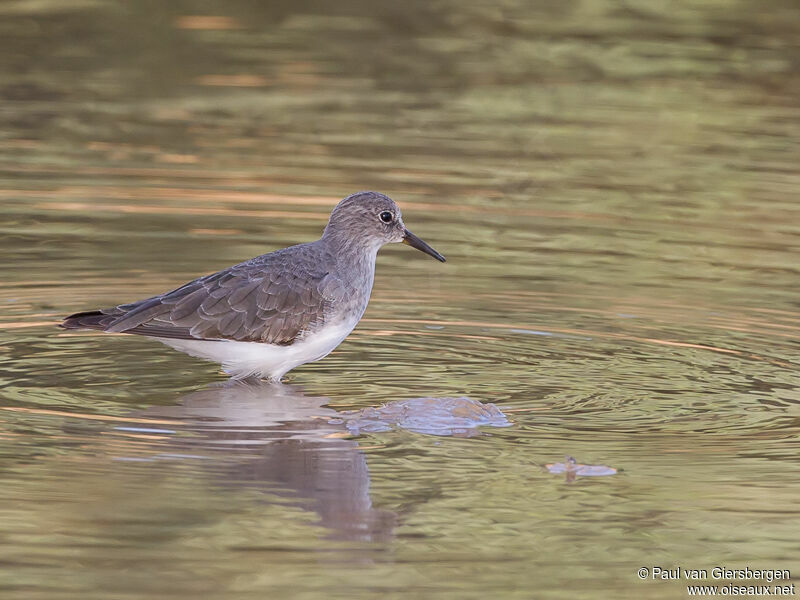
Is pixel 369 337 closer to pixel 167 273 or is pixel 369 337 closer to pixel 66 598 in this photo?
pixel 167 273

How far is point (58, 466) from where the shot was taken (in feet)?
27.4

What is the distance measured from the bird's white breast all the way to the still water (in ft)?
0.68

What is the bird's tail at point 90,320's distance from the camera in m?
9.73

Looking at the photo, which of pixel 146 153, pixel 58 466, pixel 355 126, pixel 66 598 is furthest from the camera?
pixel 355 126

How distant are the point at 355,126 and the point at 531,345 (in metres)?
7.54

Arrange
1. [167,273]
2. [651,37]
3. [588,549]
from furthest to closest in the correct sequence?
[651,37]
[167,273]
[588,549]

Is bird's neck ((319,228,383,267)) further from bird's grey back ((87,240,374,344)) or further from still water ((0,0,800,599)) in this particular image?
still water ((0,0,800,599))

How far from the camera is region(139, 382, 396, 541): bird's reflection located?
7.88m

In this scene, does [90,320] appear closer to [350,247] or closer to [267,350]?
[267,350]

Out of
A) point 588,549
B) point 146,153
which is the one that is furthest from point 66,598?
point 146,153
